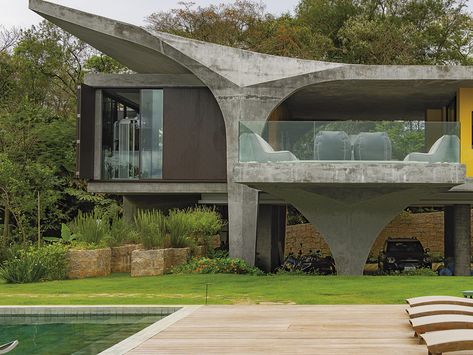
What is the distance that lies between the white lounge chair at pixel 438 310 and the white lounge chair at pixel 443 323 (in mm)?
522

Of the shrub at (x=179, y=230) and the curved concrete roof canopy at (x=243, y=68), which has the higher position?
the curved concrete roof canopy at (x=243, y=68)

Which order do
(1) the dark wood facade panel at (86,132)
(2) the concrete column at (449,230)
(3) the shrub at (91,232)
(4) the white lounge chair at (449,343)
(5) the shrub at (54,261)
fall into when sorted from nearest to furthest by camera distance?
(4) the white lounge chair at (449,343), (5) the shrub at (54,261), (3) the shrub at (91,232), (1) the dark wood facade panel at (86,132), (2) the concrete column at (449,230)

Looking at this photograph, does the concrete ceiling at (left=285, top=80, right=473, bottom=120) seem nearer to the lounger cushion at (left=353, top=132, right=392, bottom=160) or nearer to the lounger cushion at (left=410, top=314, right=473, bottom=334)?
the lounger cushion at (left=353, top=132, right=392, bottom=160)

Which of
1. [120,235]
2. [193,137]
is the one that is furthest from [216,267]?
[193,137]

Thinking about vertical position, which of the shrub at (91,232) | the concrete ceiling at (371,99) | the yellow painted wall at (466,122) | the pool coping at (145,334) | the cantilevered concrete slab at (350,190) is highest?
the concrete ceiling at (371,99)

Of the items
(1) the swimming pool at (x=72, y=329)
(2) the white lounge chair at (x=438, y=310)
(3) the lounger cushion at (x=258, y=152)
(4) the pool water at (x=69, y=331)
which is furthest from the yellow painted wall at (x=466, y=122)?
(2) the white lounge chair at (x=438, y=310)

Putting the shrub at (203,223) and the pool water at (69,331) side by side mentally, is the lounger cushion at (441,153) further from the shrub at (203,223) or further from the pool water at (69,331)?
the pool water at (69,331)

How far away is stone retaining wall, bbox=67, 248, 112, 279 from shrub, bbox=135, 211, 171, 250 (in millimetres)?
1266

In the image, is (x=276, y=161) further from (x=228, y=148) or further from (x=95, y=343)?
(x=95, y=343)

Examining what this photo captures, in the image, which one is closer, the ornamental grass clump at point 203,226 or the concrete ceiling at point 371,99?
the ornamental grass clump at point 203,226

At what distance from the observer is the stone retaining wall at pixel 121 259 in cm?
2202

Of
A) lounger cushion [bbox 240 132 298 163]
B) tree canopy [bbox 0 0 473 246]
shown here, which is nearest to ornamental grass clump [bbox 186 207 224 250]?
lounger cushion [bbox 240 132 298 163]

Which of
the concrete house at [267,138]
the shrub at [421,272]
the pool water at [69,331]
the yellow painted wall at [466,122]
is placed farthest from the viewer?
the shrub at [421,272]

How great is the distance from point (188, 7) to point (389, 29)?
38.0ft
